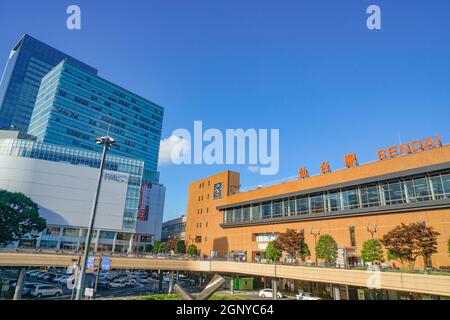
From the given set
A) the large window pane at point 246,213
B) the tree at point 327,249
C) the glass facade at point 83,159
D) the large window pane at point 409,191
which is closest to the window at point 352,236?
the tree at point 327,249

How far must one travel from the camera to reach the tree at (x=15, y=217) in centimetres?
4681

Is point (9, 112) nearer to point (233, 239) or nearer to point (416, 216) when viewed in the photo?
point (233, 239)

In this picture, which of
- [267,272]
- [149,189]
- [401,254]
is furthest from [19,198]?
[401,254]

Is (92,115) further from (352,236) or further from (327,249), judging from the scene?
(352,236)

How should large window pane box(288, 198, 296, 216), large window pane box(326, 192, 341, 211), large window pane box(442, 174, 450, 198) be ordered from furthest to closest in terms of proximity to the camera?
large window pane box(288, 198, 296, 216) → large window pane box(326, 192, 341, 211) → large window pane box(442, 174, 450, 198)

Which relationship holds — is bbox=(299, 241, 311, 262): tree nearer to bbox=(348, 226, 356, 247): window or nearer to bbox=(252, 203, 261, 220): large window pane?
bbox=(348, 226, 356, 247): window

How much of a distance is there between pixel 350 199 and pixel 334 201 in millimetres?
2353

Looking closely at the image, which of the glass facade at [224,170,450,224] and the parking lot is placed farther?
the parking lot

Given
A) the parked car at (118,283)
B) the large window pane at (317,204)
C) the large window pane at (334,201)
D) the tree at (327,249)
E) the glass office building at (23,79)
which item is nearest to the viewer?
the tree at (327,249)

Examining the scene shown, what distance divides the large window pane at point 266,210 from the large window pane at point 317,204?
8818 millimetres

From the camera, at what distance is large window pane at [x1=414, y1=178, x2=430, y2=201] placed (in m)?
30.0

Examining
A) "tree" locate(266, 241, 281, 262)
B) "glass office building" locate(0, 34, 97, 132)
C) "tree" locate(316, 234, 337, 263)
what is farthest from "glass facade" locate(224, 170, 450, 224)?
"glass office building" locate(0, 34, 97, 132)

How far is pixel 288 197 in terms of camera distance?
45.8 m

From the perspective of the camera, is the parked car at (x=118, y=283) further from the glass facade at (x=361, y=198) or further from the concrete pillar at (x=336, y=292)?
the concrete pillar at (x=336, y=292)
